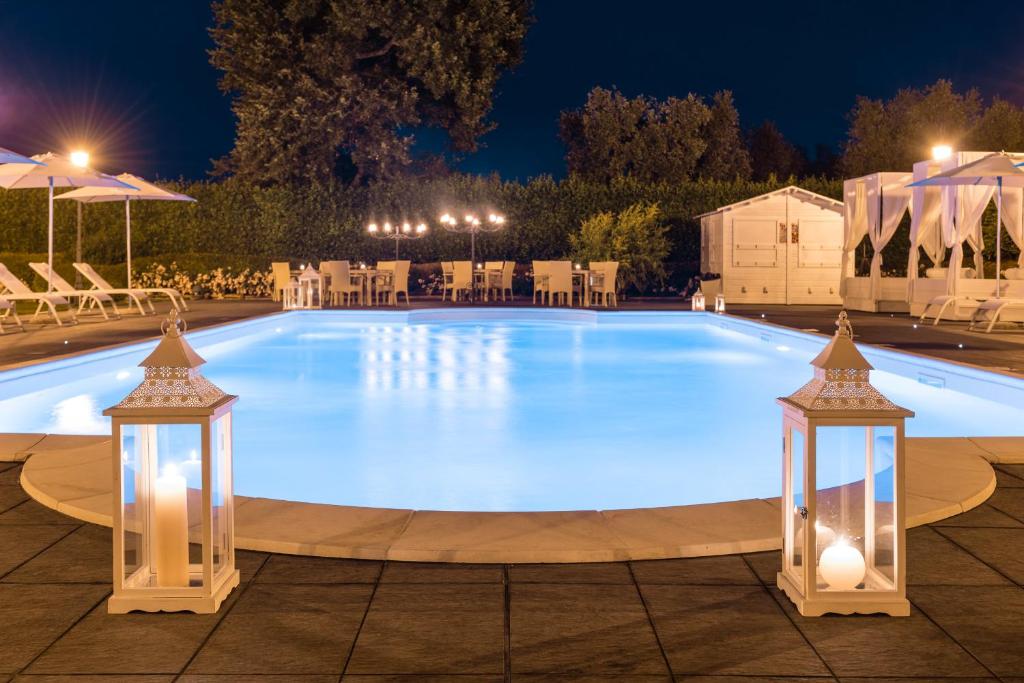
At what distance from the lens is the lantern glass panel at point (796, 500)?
2.82 m

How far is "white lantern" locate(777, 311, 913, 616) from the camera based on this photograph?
2.70m

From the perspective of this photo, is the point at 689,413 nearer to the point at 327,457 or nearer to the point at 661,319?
the point at 327,457

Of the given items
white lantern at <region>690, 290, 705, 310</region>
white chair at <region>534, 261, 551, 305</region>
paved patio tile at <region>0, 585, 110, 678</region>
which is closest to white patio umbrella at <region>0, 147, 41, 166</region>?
paved patio tile at <region>0, 585, 110, 678</region>

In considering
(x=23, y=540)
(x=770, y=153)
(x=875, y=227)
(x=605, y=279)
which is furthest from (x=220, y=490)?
(x=770, y=153)

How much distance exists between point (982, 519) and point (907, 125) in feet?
104

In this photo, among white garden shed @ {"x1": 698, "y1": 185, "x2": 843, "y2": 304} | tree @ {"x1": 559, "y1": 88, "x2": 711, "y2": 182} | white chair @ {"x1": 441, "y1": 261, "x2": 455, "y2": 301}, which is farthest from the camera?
tree @ {"x1": 559, "y1": 88, "x2": 711, "y2": 182}

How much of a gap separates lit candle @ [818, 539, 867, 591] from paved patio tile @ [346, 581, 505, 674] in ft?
2.97

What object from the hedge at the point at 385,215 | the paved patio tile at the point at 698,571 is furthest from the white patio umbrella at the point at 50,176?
the paved patio tile at the point at 698,571

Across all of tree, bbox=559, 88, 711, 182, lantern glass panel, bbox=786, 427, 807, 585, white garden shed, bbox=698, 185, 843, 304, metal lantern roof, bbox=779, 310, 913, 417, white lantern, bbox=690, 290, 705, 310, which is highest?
tree, bbox=559, 88, 711, 182

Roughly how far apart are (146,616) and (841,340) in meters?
2.05

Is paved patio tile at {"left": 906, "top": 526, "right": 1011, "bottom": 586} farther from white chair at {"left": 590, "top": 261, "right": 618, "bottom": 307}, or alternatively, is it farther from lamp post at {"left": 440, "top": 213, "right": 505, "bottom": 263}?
lamp post at {"left": 440, "top": 213, "right": 505, "bottom": 263}

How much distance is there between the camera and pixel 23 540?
339cm

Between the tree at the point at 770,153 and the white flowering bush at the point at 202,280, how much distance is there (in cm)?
2535

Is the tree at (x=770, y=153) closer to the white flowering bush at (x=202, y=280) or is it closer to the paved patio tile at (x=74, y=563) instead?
the white flowering bush at (x=202, y=280)
